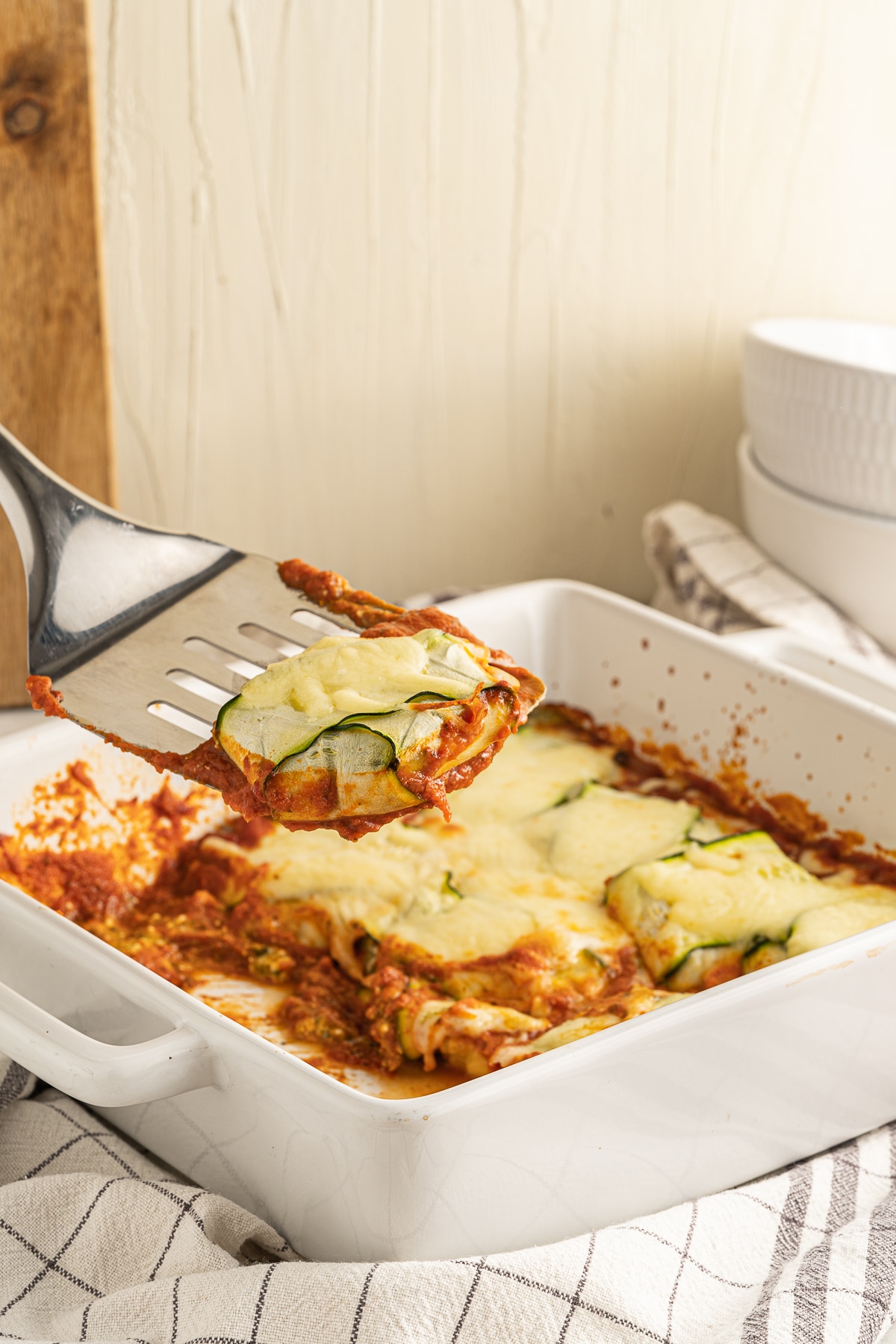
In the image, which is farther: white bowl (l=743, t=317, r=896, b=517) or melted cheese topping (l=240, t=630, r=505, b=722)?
white bowl (l=743, t=317, r=896, b=517)

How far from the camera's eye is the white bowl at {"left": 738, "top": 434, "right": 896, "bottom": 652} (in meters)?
1.48

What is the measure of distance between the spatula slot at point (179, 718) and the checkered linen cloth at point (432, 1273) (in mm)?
294

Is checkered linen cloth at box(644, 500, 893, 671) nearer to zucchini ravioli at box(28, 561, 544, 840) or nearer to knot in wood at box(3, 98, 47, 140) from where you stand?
zucchini ravioli at box(28, 561, 544, 840)

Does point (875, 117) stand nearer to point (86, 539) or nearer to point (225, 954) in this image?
point (86, 539)

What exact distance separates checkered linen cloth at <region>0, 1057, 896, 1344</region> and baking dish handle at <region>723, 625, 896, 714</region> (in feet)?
1.71

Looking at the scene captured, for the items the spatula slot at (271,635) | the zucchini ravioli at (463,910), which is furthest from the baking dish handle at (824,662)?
the spatula slot at (271,635)

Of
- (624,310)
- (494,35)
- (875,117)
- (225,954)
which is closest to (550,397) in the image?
(624,310)

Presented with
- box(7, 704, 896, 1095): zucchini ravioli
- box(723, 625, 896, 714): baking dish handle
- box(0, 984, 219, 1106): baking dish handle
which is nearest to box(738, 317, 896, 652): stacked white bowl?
box(723, 625, 896, 714): baking dish handle

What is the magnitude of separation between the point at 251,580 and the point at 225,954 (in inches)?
12.6

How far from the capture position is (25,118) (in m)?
1.28

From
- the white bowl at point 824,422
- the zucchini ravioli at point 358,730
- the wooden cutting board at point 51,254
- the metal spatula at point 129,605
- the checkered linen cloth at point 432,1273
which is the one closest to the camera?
the checkered linen cloth at point 432,1273

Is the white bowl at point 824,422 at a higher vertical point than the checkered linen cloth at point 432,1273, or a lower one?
higher

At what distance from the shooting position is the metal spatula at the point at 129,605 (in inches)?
37.4

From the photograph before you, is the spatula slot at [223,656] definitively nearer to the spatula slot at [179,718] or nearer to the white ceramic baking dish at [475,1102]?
the spatula slot at [179,718]
